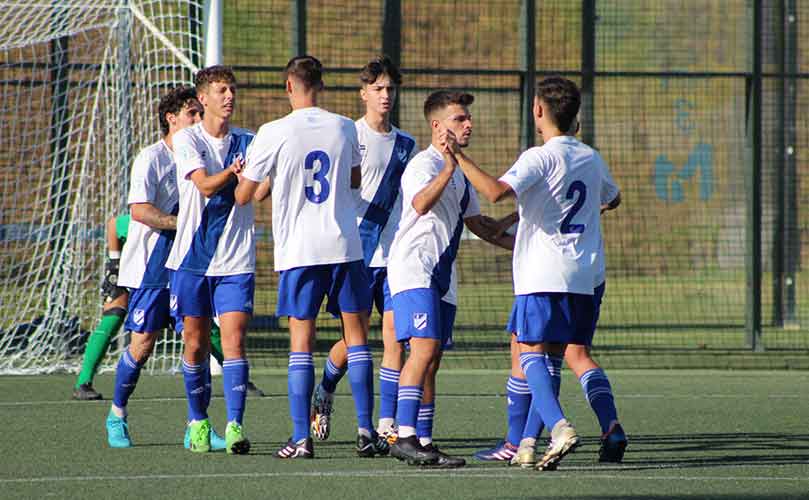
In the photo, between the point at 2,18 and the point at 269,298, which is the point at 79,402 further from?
the point at 269,298

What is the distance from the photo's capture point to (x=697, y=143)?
1001 inches

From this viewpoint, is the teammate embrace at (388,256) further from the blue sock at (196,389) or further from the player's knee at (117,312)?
the player's knee at (117,312)

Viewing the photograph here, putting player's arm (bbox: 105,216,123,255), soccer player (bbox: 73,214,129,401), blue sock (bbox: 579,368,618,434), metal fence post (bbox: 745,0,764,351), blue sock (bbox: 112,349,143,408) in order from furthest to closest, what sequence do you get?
metal fence post (bbox: 745,0,764,351), player's arm (bbox: 105,216,123,255), soccer player (bbox: 73,214,129,401), blue sock (bbox: 112,349,143,408), blue sock (bbox: 579,368,618,434)

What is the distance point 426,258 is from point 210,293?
1161mm

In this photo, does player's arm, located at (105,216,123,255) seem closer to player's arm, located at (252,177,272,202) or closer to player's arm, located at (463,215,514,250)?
player's arm, located at (252,177,272,202)

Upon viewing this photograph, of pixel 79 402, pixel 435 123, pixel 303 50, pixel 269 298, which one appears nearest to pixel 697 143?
pixel 269 298

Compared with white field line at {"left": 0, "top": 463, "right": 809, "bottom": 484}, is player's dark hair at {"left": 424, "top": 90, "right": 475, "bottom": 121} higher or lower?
higher

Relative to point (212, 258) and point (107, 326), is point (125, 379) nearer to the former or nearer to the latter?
point (212, 258)

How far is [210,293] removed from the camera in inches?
281

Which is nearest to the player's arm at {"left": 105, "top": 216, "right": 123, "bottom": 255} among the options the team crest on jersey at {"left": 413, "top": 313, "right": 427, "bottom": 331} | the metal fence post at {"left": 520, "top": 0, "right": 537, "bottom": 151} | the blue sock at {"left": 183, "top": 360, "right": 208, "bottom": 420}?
the blue sock at {"left": 183, "top": 360, "right": 208, "bottom": 420}

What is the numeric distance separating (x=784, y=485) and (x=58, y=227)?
881cm

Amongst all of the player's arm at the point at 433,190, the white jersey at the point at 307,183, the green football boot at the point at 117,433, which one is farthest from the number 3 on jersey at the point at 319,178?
the green football boot at the point at 117,433

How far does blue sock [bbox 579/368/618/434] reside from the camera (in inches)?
262

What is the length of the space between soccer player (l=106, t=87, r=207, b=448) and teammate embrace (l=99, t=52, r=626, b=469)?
0.05m
